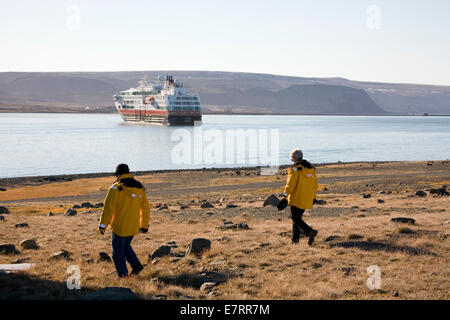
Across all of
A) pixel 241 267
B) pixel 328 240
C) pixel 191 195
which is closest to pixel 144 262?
pixel 241 267

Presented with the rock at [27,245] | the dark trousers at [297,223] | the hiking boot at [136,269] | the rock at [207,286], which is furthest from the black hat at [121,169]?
the rock at [27,245]

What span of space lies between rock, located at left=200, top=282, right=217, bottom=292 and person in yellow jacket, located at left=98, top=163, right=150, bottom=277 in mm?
1226

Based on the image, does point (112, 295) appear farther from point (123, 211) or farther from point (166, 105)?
point (166, 105)

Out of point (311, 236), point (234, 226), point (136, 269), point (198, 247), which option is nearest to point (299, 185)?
point (311, 236)

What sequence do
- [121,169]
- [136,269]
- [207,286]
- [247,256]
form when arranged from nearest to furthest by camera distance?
[207,286], [121,169], [136,269], [247,256]

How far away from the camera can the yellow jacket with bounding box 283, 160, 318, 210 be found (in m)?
8.68

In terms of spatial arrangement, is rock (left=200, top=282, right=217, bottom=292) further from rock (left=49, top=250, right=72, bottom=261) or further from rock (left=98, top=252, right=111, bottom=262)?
rock (left=49, top=250, right=72, bottom=261)

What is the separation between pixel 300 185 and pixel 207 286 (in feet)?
9.28

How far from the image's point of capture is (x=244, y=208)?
59.9ft

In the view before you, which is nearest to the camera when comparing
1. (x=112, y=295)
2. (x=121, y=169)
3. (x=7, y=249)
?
(x=112, y=295)

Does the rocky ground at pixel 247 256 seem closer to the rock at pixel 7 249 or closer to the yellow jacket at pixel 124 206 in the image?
the rock at pixel 7 249

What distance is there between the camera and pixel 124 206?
6.94 meters
